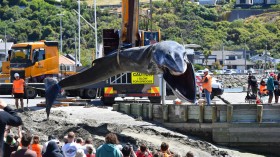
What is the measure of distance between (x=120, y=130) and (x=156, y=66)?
605 centimetres

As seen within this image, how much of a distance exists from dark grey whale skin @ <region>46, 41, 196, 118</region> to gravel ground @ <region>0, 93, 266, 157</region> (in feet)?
5.14

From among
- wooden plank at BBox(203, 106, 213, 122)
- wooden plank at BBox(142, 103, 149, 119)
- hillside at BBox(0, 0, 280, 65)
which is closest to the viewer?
wooden plank at BBox(203, 106, 213, 122)

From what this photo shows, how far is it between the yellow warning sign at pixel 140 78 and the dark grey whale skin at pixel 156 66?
8.21 metres

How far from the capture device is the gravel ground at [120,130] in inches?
1042

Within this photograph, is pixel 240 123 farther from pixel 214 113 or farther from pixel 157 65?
pixel 157 65

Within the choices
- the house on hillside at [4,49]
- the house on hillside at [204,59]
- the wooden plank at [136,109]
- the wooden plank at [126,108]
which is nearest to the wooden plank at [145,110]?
the wooden plank at [136,109]

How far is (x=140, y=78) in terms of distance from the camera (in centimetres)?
3566

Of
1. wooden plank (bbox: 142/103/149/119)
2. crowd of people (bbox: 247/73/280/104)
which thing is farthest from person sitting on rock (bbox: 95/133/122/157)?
crowd of people (bbox: 247/73/280/104)

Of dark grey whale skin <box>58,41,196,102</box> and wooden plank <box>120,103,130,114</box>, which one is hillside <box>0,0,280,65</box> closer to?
wooden plank <box>120,103,130,114</box>

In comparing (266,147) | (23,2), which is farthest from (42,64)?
(23,2)

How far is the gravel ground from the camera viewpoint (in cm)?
2647

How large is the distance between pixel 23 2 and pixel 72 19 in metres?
45.8

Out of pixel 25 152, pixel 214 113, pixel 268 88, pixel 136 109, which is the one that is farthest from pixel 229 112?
pixel 25 152

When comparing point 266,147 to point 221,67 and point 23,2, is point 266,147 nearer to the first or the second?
point 221,67
